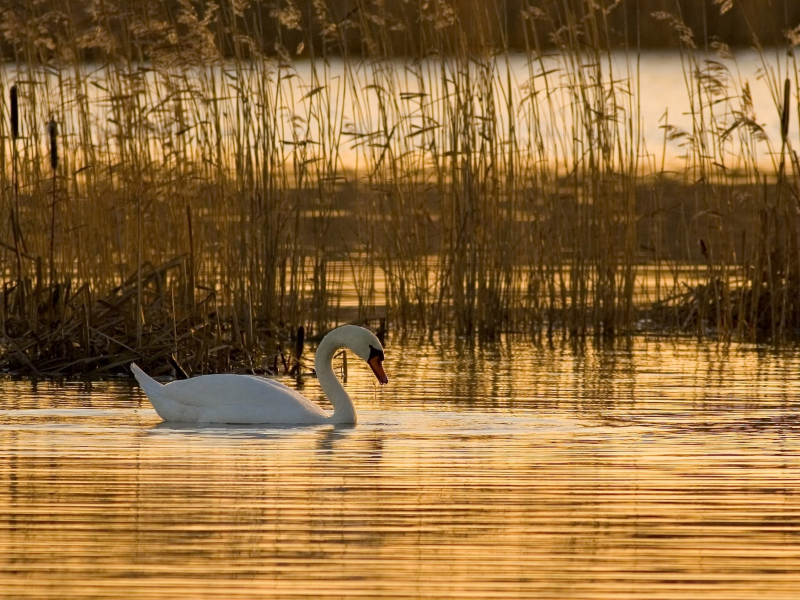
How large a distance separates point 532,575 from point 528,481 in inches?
60.5

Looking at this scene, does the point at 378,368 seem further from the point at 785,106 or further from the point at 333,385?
the point at 785,106

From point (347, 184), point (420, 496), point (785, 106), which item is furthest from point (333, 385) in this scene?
point (785, 106)

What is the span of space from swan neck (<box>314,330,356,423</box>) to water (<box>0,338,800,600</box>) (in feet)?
0.52

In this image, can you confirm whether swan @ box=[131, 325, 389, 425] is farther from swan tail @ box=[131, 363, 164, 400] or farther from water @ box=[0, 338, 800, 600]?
water @ box=[0, 338, 800, 600]

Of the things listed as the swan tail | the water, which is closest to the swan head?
the water

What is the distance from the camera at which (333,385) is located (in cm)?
805

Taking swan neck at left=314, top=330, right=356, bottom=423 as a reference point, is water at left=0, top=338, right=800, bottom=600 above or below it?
below

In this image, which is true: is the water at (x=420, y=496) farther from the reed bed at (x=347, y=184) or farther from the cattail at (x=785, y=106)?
the cattail at (x=785, y=106)

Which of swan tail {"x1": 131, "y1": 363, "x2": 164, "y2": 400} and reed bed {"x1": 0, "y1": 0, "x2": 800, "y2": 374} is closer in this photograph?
swan tail {"x1": 131, "y1": 363, "x2": 164, "y2": 400}

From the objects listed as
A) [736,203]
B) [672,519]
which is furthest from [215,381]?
[736,203]

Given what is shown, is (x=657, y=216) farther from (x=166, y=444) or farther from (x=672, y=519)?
(x=672, y=519)

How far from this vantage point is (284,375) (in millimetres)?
10125

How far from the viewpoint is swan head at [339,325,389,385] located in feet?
26.9

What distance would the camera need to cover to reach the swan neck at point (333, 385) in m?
7.82
